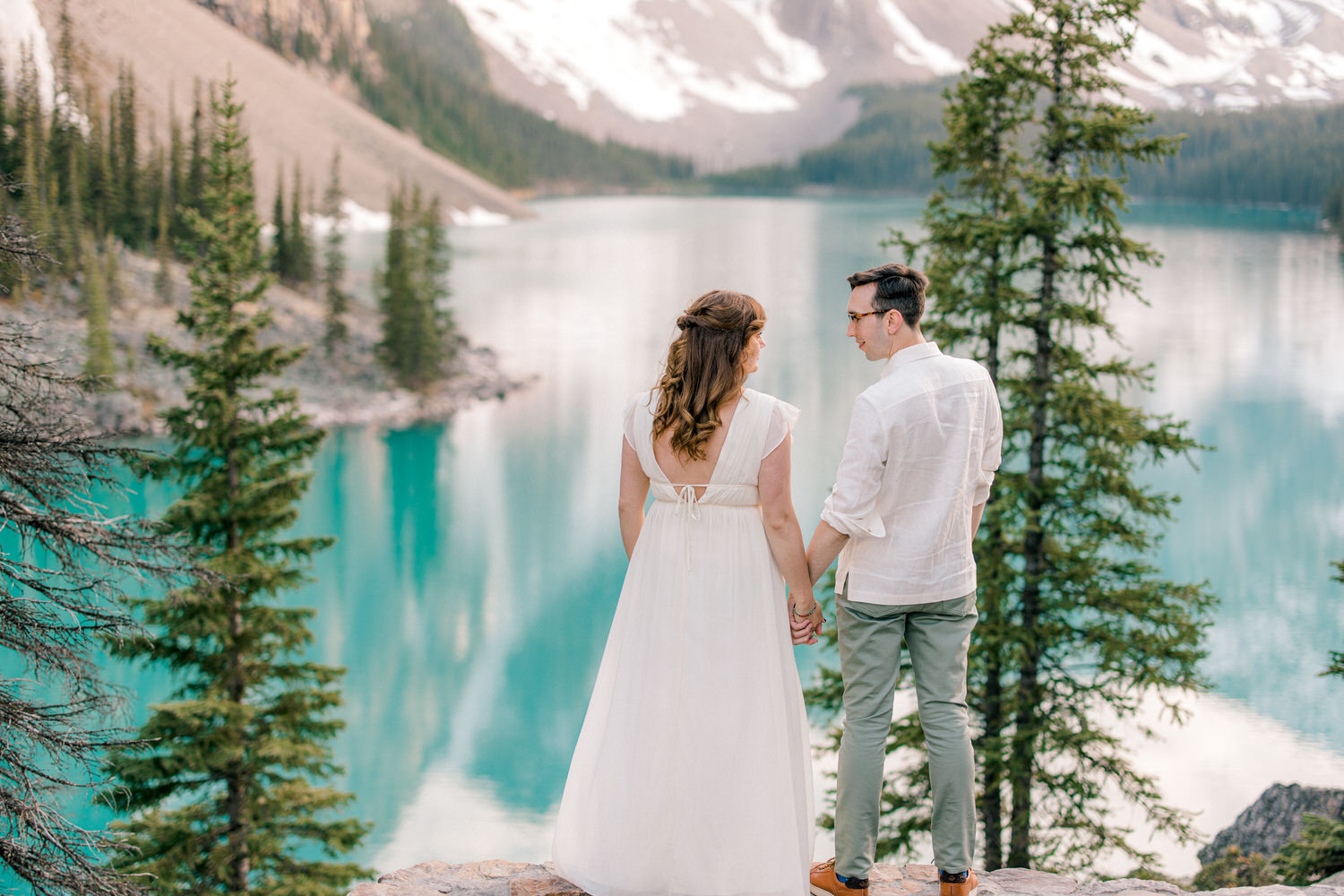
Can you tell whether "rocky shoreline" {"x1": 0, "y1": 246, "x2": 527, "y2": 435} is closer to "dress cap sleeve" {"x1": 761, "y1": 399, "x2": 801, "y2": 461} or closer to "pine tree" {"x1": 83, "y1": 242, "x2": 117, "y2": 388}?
"pine tree" {"x1": 83, "y1": 242, "x2": 117, "y2": 388}

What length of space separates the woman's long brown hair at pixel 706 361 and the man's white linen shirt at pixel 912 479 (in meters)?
0.36

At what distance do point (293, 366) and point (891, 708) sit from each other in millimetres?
37589

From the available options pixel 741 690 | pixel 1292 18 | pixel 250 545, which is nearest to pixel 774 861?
pixel 741 690

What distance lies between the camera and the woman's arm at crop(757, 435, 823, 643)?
9.02 feet

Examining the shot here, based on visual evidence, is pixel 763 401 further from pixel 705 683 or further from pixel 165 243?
pixel 165 243

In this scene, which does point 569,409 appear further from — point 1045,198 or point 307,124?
point 307,124

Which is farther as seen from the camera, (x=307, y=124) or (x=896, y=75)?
(x=896, y=75)

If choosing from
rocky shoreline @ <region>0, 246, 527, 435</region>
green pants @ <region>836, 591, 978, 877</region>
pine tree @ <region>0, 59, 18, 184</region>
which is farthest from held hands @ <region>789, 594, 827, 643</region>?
pine tree @ <region>0, 59, 18, 184</region>

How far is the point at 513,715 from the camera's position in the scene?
59.5 ft

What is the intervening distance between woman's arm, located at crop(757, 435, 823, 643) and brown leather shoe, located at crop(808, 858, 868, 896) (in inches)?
27.3

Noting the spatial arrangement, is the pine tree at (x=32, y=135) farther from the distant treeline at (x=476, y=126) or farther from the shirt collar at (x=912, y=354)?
the distant treeline at (x=476, y=126)

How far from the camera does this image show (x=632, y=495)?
297 cm

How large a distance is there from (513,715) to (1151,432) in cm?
1297

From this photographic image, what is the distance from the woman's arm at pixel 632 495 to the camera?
2.92 m
